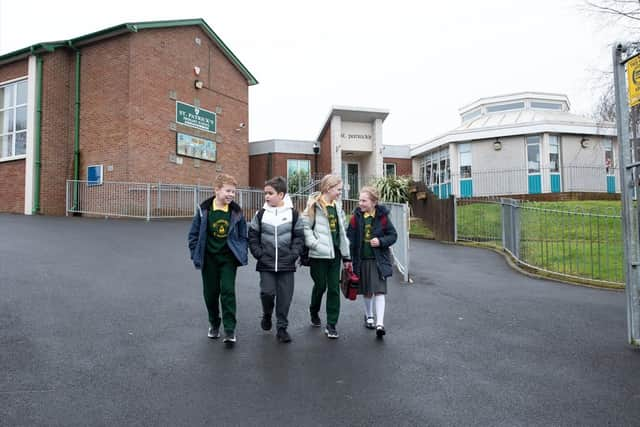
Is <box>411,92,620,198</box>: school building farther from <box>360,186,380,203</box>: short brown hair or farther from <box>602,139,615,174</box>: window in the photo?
<box>360,186,380,203</box>: short brown hair

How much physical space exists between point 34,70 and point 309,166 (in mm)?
14209

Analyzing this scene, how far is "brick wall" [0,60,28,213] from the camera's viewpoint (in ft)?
58.2

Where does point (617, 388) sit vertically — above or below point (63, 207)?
below

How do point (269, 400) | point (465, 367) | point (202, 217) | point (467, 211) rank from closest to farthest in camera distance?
point (269, 400), point (465, 367), point (202, 217), point (467, 211)

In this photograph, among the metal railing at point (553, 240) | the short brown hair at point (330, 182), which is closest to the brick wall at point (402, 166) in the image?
the metal railing at point (553, 240)

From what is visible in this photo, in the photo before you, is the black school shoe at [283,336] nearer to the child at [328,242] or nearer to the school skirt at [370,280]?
the child at [328,242]

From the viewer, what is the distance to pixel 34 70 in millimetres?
17719

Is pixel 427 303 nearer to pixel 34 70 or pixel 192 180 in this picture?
pixel 192 180

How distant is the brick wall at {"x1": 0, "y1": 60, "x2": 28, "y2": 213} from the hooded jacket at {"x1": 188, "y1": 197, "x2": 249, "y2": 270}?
639 inches

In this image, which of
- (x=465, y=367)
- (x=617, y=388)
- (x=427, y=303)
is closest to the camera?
(x=617, y=388)

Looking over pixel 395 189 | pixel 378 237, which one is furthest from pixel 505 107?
pixel 378 237

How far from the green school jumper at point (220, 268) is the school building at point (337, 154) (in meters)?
19.1

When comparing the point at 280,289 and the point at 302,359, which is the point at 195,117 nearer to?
the point at 280,289

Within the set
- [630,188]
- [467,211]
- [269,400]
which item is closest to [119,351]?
[269,400]
